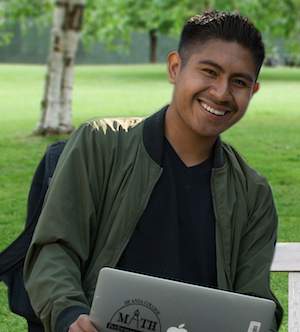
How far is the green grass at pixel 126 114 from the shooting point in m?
5.90

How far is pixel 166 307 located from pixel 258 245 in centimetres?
84

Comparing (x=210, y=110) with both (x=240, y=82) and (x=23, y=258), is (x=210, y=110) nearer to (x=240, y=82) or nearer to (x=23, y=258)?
(x=240, y=82)

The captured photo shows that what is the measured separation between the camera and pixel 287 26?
17641 millimetres

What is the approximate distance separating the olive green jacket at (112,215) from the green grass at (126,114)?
1.53 m

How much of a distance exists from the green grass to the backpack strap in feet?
4.61

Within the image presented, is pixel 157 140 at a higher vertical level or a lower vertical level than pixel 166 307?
higher

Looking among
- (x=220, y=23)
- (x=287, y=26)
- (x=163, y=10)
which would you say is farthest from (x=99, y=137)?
(x=163, y=10)


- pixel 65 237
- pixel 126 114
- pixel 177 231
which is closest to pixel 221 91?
pixel 177 231

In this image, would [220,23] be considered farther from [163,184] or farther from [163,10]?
[163,10]

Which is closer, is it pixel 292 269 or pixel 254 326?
pixel 254 326

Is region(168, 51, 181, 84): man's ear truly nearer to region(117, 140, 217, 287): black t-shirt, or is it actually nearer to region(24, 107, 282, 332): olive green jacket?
region(24, 107, 282, 332): olive green jacket

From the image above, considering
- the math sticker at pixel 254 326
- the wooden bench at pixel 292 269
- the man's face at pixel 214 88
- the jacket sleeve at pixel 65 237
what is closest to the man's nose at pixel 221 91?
the man's face at pixel 214 88

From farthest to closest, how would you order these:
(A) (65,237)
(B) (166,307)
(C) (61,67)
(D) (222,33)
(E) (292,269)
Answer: (C) (61,67) < (E) (292,269) < (D) (222,33) < (A) (65,237) < (B) (166,307)

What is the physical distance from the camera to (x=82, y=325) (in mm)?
1943
